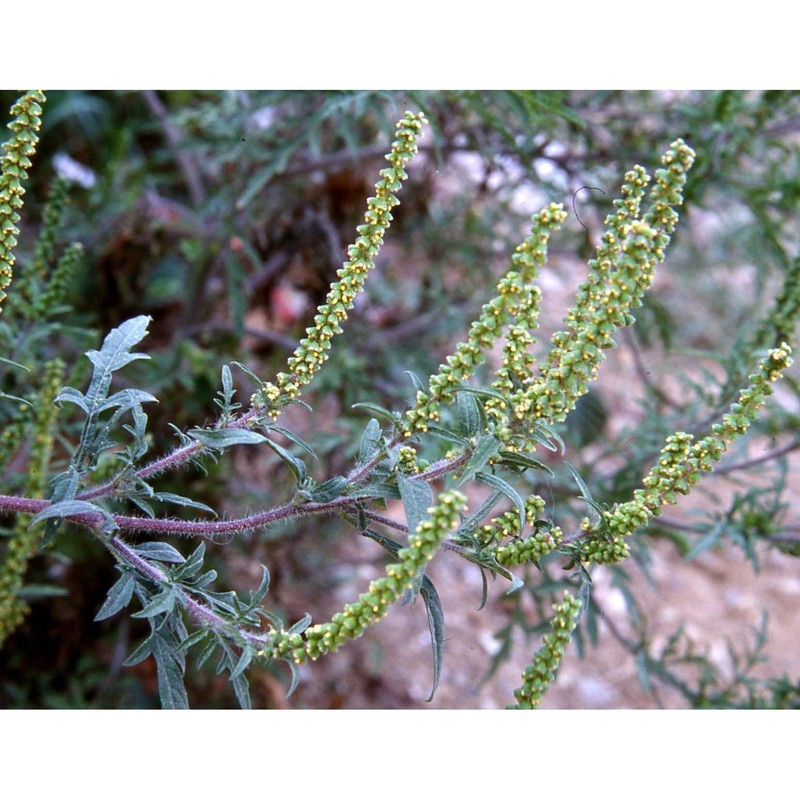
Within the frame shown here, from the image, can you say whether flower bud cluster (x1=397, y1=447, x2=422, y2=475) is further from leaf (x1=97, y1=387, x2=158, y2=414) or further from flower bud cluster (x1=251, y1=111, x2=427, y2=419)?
leaf (x1=97, y1=387, x2=158, y2=414)

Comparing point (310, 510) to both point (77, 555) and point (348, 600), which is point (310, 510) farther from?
point (348, 600)

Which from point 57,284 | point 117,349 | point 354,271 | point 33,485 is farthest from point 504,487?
point 57,284

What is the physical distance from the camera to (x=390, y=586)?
928 mm

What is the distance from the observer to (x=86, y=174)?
3117mm

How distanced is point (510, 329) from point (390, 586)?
34 cm

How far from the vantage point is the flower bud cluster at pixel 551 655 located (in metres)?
1.06

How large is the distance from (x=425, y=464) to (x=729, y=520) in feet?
3.53

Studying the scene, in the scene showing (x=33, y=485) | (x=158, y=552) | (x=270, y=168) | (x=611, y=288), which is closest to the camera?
(x=611, y=288)

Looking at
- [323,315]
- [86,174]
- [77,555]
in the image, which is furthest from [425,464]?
[86,174]

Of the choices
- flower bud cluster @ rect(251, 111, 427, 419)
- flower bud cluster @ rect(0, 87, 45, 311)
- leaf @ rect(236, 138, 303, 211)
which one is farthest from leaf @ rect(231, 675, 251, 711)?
leaf @ rect(236, 138, 303, 211)

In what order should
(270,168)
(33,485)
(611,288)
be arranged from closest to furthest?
(611,288)
(33,485)
(270,168)

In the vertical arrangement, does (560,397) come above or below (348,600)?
above

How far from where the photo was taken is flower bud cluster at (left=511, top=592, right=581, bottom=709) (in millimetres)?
1058

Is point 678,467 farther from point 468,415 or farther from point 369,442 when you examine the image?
point 369,442
